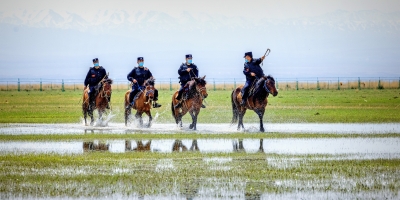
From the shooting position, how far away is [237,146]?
21.3m

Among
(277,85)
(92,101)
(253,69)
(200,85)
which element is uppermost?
(253,69)

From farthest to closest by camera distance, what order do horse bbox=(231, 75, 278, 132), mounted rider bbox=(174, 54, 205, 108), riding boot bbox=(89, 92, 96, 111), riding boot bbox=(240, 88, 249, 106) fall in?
riding boot bbox=(89, 92, 96, 111) → mounted rider bbox=(174, 54, 205, 108) → riding boot bbox=(240, 88, 249, 106) → horse bbox=(231, 75, 278, 132)

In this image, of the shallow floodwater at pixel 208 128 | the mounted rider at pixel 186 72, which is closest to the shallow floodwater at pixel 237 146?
the shallow floodwater at pixel 208 128

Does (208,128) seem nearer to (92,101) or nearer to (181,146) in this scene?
(92,101)

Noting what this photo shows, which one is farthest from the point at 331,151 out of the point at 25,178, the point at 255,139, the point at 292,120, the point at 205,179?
the point at 292,120

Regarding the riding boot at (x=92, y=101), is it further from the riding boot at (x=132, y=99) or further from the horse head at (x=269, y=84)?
the horse head at (x=269, y=84)

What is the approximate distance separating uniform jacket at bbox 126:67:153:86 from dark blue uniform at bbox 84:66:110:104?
4.90ft

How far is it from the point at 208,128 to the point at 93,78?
5.06 meters

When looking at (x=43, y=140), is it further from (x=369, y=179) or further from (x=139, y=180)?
(x=369, y=179)

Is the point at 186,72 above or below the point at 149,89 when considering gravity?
above

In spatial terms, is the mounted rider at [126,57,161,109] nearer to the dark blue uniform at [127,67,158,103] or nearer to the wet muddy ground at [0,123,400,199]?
the dark blue uniform at [127,67,158,103]

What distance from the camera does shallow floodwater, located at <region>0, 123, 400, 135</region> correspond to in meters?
26.8

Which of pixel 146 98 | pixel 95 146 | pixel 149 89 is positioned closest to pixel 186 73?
pixel 149 89

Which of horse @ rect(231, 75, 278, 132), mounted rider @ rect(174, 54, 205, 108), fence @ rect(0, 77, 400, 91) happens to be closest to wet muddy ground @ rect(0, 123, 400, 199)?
horse @ rect(231, 75, 278, 132)
